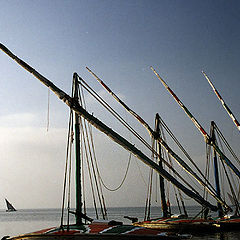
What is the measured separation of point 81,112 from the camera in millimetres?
18156

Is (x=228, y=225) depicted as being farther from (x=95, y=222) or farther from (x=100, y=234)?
(x=100, y=234)

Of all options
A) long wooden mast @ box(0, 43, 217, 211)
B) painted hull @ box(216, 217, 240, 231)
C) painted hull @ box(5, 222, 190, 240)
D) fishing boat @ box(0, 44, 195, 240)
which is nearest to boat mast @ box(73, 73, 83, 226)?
fishing boat @ box(0, 44, 195, 240)

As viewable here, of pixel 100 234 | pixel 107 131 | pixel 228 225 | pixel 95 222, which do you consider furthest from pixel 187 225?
pixel 107 131

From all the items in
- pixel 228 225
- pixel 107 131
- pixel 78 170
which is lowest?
pixel 228 225

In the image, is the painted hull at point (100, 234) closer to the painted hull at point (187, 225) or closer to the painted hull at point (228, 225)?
the painted hull at point (187, 225)

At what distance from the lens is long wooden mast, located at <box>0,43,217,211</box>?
611 inches

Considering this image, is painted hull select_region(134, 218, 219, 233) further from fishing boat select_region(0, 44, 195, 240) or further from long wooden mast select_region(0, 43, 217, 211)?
long wooden mast select_region(0, 43, 217, 211)

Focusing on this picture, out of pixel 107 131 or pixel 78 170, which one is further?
pixel 78 170

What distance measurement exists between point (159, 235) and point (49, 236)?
5.16 metres

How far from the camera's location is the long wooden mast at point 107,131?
50.9 ft

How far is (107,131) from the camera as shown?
1673 centimetres

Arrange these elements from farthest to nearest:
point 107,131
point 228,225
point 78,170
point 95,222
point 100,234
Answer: point 228,225, point 78,170, point 95,222, point 107,131, point 100,234

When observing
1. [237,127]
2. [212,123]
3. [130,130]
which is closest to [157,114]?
[212,123]

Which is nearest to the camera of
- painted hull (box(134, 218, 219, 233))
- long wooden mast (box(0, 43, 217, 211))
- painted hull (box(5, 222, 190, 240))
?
painted hull (box(5, 222, 190, 240))
